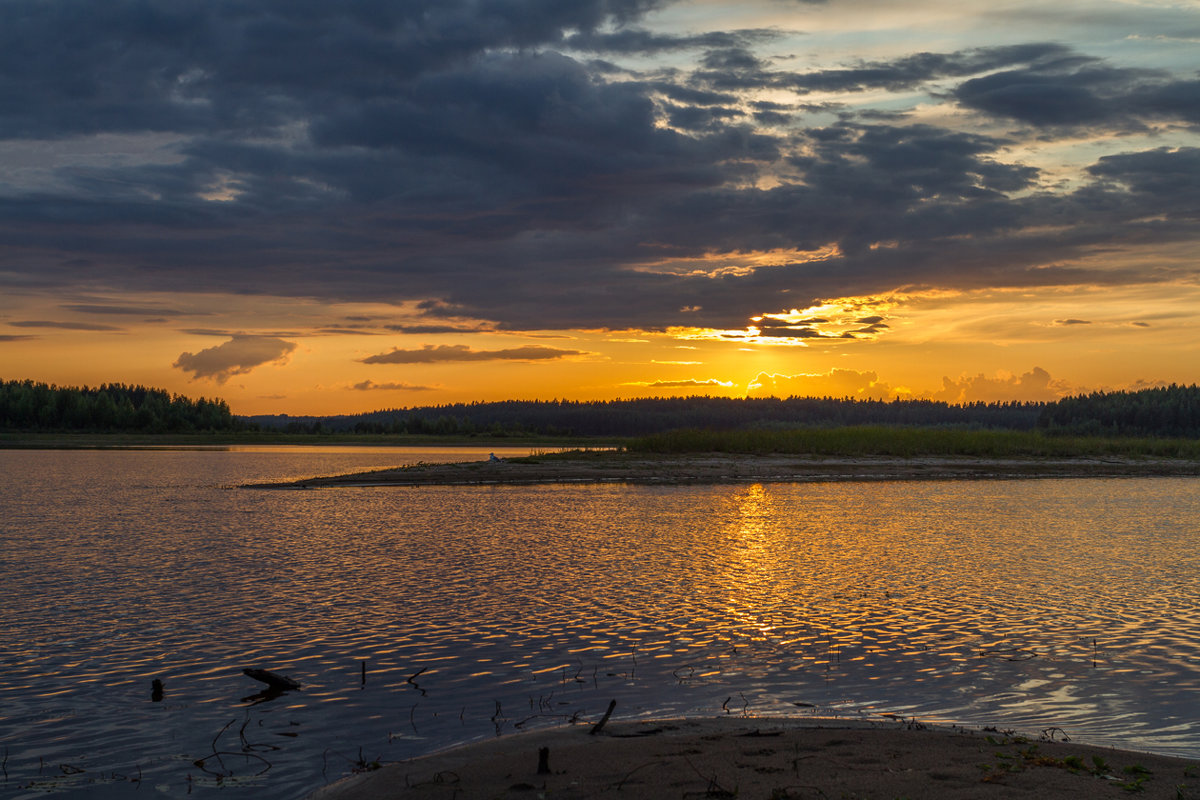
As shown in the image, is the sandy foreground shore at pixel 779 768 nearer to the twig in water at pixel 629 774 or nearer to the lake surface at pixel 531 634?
the twig in water at pixel 629 774

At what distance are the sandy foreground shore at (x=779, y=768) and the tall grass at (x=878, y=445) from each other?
66273 millimetres

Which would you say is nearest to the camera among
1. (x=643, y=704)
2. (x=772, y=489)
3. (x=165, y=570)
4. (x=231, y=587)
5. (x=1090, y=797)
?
(x=1090, y=797)

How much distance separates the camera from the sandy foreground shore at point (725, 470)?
191 feet

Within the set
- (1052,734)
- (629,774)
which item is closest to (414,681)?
(629,774)

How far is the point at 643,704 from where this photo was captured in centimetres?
1215

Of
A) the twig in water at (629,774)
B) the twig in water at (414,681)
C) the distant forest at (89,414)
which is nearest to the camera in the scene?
the twig in water at (629,774)

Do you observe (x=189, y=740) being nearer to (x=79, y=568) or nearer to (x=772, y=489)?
(x=79, y=568)

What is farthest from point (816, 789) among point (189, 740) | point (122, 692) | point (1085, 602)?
point (1085, 602)

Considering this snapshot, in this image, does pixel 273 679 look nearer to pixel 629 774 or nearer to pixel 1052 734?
pixel 629 774

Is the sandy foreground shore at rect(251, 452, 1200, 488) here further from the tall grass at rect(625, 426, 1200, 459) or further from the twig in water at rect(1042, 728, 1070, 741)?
the twig in water at rect(1042, 728, 1070, 741)

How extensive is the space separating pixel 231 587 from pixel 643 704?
41.0 feet

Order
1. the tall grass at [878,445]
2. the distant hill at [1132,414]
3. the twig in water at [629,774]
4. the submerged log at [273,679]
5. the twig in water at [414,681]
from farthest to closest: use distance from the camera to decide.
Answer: the distant hill at [1132,414]
the tall grass at [878,445]
the twig in water at [414,681]
the submerged log at [273,679]
the twig in water at [629,774]

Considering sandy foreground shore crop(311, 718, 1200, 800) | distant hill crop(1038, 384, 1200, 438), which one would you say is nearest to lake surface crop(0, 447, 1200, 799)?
sandy foreground shore crop(311, 718, 1200, 800)

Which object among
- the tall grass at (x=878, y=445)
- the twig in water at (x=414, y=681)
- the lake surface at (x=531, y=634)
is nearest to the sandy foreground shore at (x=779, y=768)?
the lake surface at (x=531, y=634)
